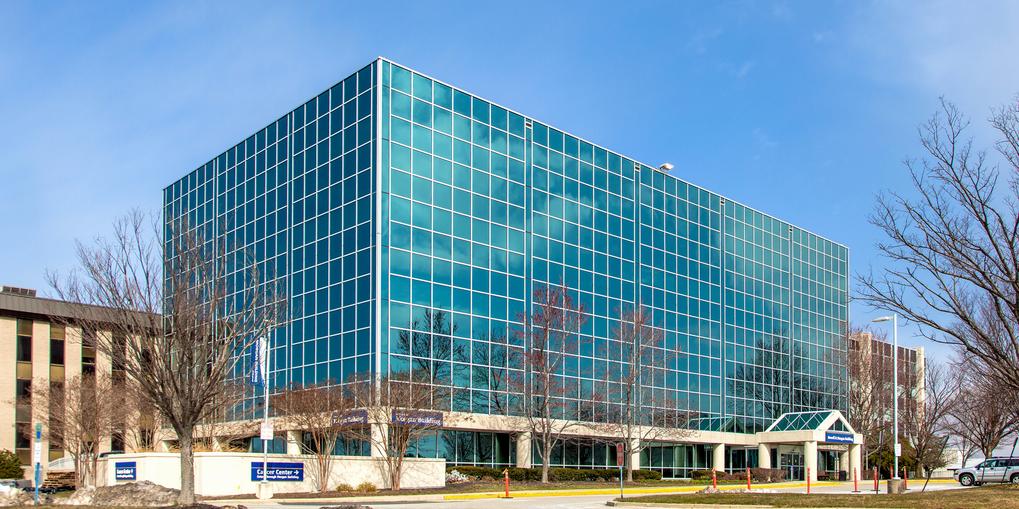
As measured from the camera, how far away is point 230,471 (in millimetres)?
39469

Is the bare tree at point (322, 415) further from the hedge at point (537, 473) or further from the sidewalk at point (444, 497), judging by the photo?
the hedge at point (537, 473)

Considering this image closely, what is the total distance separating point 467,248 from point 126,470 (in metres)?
22.2

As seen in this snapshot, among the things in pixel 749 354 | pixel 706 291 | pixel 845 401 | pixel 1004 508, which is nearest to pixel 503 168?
pixel 706 291

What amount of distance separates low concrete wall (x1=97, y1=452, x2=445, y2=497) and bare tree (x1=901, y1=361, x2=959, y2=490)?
4832 centimetres

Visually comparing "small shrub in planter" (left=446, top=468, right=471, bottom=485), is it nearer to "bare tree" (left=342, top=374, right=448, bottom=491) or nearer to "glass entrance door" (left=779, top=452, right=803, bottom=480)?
"bare tree" (left=342, top=374, right=448, bottom=491)

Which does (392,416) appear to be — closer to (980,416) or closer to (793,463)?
(793,463)

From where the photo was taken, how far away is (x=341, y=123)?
5412cm

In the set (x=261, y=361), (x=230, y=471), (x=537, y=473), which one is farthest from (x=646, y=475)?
(x=261, y=361)

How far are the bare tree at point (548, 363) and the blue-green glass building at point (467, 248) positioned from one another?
124cm

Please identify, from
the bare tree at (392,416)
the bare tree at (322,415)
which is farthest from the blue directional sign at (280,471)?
the bare tree at (392,416)

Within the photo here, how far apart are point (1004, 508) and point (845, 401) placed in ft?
210

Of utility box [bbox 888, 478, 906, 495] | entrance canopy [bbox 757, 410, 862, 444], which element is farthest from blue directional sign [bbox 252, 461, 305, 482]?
entrance canopy [bbox 757, 410, 862, 444]

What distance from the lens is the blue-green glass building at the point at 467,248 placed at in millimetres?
50938

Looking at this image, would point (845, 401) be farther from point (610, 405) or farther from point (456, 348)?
point (456, 348)
